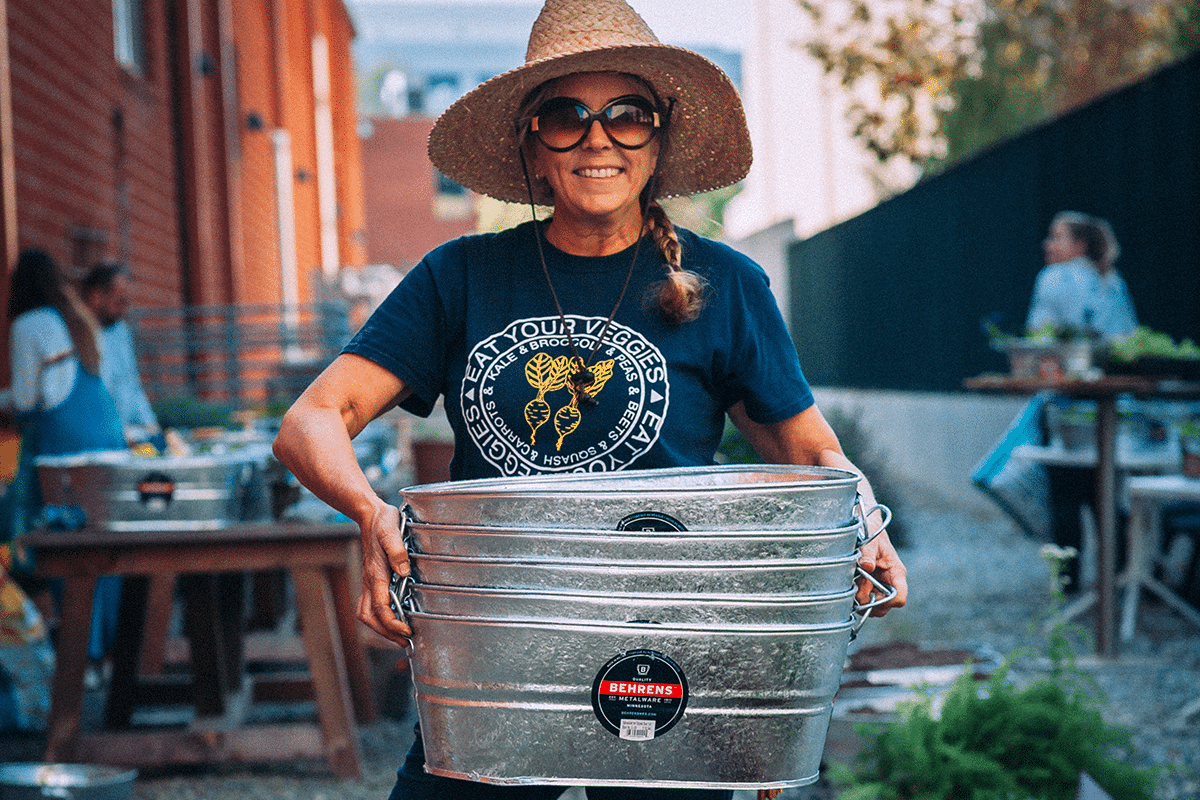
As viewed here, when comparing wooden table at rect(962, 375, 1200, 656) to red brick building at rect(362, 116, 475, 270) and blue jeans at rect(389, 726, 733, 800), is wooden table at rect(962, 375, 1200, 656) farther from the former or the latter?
red brick building at rect(362, 116, 475, 270)

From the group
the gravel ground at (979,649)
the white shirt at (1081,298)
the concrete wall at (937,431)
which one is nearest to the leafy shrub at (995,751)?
the gravel ground at (979,649)

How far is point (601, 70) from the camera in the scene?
1805 mm

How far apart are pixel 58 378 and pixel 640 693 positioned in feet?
15.6

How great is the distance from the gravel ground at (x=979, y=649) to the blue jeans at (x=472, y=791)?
199 cm

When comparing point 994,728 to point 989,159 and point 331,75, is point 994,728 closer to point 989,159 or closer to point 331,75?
point 989,159

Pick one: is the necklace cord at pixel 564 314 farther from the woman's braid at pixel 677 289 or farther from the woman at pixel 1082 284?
the woman at pixel 1082 284

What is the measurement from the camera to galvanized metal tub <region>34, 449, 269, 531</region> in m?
3.66

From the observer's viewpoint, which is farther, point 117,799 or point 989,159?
point 989,159

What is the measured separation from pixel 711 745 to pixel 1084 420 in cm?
508

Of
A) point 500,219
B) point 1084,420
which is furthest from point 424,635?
point 1084,420

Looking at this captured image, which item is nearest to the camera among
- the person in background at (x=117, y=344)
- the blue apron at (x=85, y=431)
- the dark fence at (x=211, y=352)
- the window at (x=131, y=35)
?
the blue apron at (x=85, y=431)

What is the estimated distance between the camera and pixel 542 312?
5.90 feet

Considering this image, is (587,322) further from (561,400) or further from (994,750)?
(994,750)

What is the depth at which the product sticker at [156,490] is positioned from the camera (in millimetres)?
3664
